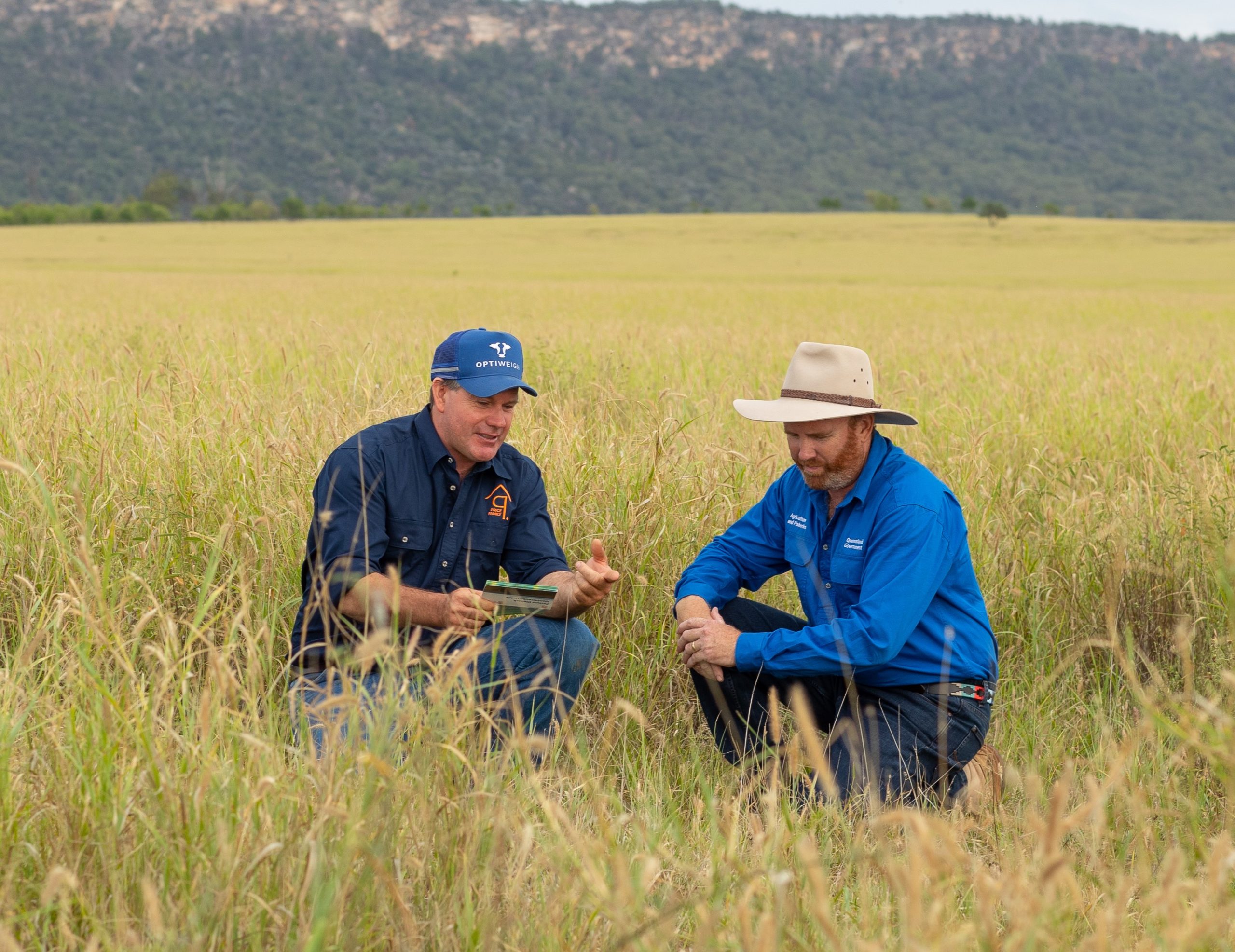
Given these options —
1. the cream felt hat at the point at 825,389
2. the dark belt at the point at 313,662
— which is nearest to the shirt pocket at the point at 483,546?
the dark belt at the point at 313,662

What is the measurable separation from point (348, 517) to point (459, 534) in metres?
0.42

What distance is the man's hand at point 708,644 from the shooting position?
3.55 m

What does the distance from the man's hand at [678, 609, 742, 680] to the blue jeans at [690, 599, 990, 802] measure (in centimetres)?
11

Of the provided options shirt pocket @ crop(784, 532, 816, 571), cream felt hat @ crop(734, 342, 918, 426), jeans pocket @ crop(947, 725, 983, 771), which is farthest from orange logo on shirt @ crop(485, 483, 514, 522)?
jeans pocket @ crop(947, 725, 983, 771)

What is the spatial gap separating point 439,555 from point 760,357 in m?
6.67

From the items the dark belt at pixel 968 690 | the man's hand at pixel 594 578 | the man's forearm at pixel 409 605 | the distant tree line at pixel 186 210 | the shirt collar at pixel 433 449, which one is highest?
the distant tree line at pixel 186 210

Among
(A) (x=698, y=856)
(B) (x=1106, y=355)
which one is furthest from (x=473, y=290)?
(A) (x=698, y=856)

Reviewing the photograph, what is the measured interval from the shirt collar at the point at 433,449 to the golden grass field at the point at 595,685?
0.58m

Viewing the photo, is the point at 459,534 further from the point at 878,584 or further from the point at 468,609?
the point at 878,584

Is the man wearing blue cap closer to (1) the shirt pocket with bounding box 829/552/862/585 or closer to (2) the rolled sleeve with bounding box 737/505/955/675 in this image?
(2) the rolled sleeve with bounding box 737/505/955/675

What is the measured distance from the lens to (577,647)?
3664 millimetres

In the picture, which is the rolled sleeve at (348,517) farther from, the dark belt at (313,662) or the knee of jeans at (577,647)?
the knee of jeans at (577,647)

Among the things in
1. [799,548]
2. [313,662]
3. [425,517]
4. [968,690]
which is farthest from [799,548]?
[313,662]

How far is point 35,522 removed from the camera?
12.7 ft
